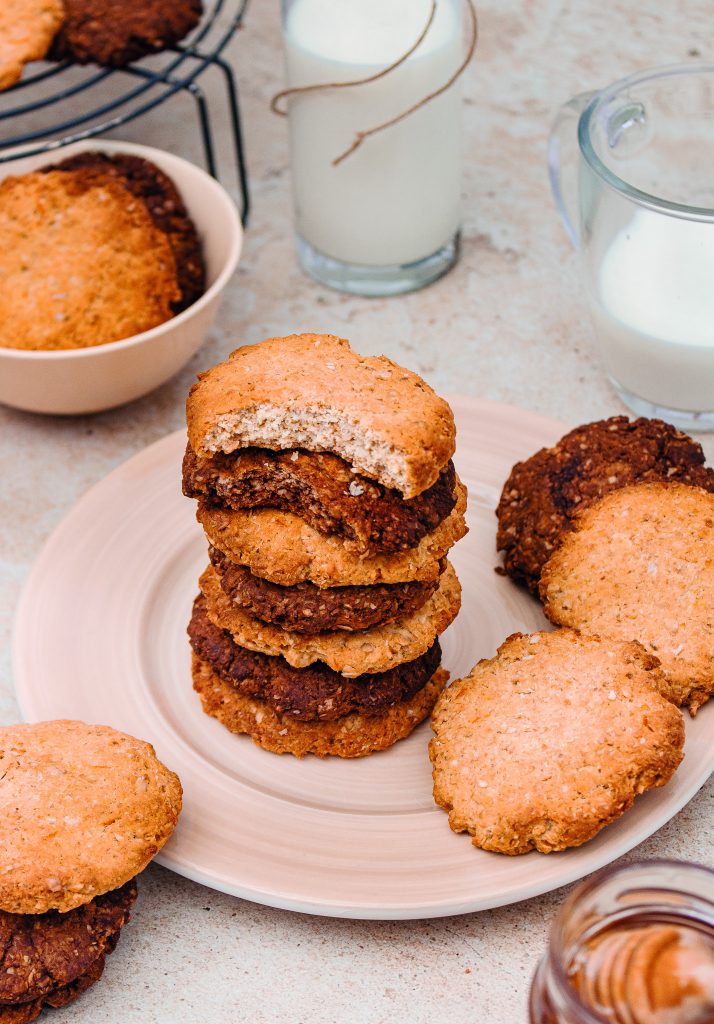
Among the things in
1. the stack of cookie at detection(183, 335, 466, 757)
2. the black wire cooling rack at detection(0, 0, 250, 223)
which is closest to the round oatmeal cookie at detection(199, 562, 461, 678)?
the stack of cookie at detection(183, 335, 466, 757)

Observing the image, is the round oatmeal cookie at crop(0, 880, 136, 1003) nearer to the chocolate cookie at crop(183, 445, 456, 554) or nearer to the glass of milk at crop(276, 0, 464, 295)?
the chocolate cookie at crop(183, 445, 456, 554)

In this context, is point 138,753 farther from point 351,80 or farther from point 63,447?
point 351,80

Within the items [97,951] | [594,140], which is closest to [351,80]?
[594,140]

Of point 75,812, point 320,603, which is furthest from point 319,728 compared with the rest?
point 75,812

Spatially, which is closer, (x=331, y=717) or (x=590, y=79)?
(x=331, y=717)

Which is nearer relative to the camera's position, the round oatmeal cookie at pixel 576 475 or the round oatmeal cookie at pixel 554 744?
the round oatmeal cookie at pixel 554 744

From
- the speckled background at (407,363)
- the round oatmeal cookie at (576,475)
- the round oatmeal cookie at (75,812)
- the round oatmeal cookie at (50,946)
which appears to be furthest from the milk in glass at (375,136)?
the round oatmeal cookie at (50,946)

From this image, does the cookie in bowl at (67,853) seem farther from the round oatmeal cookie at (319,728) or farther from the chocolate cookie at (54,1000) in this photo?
the round oatmeal cookie at (319,728)
